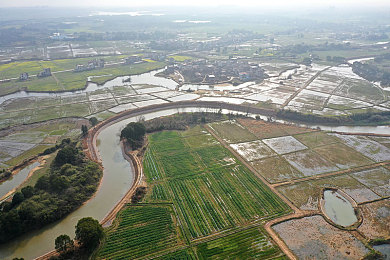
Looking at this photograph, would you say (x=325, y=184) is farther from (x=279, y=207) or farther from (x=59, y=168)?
(x=59, y=168)

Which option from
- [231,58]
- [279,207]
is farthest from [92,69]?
[279,207]

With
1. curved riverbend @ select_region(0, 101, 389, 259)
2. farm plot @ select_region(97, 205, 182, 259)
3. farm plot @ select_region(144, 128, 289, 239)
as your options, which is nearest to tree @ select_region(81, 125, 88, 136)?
curved riverbend @ select_region(0, 101, 389, 259)

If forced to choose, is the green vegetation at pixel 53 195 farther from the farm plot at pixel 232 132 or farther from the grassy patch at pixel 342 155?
the grassy patch at pixel 342 155

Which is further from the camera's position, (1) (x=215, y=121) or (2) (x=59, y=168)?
(1) (x=215, y=121)

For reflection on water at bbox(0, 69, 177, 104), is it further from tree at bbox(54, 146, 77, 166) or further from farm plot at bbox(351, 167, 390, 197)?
farm plot at bbox(351, 167, 390, 197)

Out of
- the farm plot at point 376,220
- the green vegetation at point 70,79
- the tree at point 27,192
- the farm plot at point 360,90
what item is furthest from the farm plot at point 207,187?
the farm plot at point 360,90

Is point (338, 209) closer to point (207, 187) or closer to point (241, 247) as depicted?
point (241, 247)
